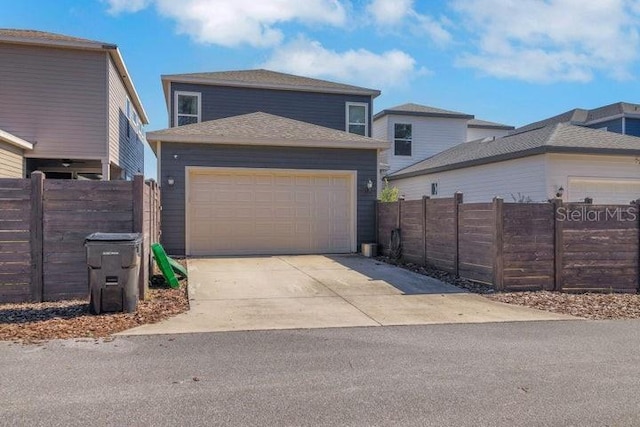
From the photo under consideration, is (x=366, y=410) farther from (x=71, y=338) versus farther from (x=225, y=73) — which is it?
(x=225, y=73)

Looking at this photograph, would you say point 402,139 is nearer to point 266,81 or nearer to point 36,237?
point 266,81

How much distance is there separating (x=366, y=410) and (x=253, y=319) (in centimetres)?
327

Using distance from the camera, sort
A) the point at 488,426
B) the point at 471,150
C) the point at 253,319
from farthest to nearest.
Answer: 1. the point at 471,150
2. the point at 253,319
3. the point at 488,426

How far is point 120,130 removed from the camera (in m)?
18.0

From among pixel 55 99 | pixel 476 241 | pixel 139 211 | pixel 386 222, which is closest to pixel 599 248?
pixel 476 241

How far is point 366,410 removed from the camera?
156 inches

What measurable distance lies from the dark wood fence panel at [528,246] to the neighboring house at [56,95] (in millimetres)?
11235

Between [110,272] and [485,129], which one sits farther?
[485,129]

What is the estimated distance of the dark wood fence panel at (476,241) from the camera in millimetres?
9430

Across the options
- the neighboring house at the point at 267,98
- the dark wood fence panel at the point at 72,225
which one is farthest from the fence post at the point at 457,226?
the neighboring house at the point at 267,98

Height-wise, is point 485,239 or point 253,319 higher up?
point 485,239

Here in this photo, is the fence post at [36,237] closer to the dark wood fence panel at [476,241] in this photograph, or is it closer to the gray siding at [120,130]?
the dark wood fence panel at [476,241]

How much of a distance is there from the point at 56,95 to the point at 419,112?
15.4m

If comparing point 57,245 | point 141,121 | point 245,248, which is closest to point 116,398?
point 57,245
